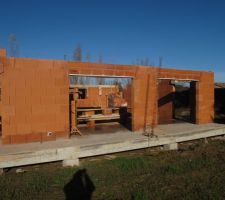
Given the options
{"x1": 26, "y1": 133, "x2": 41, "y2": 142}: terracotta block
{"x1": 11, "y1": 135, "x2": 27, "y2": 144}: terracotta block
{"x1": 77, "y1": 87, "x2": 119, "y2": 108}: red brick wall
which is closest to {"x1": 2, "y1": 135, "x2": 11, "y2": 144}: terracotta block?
{"x1": 11, "y1": 135, "x2": 27, "y2": 144}: terracotta block

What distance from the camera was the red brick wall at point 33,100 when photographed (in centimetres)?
880

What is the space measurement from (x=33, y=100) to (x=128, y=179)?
4.90 meters

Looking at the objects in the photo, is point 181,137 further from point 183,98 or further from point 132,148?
point 183,98

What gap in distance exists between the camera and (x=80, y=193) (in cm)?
548

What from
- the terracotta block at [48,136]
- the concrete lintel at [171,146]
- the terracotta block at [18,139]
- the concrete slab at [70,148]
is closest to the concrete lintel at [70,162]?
the concrete slab at [70,148]

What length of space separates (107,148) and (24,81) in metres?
3.96

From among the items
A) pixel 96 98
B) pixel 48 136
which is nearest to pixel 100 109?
pixel 96 98

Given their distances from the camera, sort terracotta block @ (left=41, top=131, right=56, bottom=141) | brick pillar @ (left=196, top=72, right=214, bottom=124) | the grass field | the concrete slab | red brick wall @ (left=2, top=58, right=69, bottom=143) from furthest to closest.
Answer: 1. brick pillar @ (left=196, top=72, right=214, bottom=124)
2. terracotta block @ (left=41, top=131, right=56, bottom=141)
3. red brick wall @ (left=2, top=58, right=69, bottom=143)
4. the concrete slab
5. the grass field

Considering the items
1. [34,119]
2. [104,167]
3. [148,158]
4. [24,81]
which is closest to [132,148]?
[148,158]

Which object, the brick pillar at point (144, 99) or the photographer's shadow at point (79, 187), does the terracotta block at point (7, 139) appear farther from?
the brick pillar at point (144, 99)

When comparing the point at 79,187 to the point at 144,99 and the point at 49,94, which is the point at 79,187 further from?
the point at 144,99

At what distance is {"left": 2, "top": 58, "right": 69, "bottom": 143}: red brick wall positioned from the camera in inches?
347

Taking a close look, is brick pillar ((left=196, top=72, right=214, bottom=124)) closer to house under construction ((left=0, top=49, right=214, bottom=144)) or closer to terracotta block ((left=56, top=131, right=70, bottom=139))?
house under construction ((left=0, top=49, right=214, bottom=144))

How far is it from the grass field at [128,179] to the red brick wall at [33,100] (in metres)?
1.92
